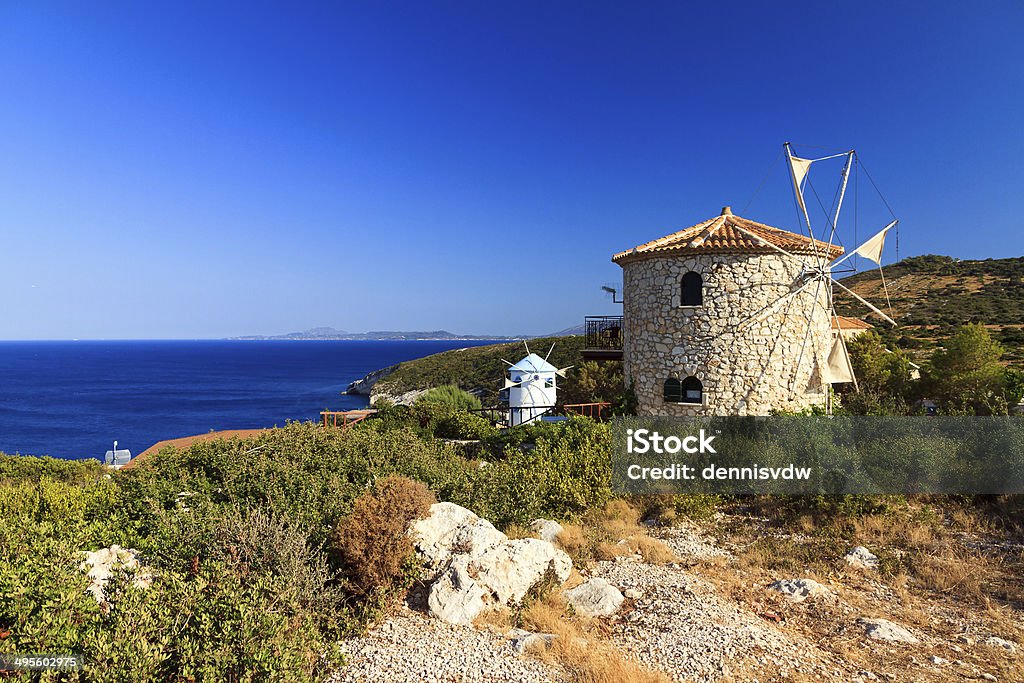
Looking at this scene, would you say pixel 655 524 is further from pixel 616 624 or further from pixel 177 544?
pixel 177 544

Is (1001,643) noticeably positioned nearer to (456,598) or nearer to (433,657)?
(456,598)

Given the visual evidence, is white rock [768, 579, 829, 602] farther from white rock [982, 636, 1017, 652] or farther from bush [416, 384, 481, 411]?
bush [416, 384, 481, 411]

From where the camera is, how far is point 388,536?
5988mm

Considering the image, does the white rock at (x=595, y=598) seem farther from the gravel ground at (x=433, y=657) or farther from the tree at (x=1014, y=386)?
the tree at (x=1014, y=386)

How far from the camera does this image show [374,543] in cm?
590

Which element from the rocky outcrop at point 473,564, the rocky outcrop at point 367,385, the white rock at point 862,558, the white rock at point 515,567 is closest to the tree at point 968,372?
the white rock at point 862,558

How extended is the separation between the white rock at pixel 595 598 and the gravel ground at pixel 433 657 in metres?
1.37

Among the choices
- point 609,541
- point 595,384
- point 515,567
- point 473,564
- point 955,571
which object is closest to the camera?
point 473,564

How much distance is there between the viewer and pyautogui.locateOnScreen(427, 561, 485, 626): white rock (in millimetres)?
5816

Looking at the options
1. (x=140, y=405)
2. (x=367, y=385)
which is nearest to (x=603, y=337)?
(x=367, y=385)

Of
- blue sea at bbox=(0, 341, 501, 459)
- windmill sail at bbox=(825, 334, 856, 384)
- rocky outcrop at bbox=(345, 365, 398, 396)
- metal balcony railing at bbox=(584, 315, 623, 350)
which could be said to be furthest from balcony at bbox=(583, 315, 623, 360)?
rocky outcrop at bbox=(345, 365, 398, 396)

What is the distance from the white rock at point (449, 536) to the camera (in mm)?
6477

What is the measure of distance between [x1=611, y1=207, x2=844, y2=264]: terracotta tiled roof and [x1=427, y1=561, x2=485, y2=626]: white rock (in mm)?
10156

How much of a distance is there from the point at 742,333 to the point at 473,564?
10045 mm
